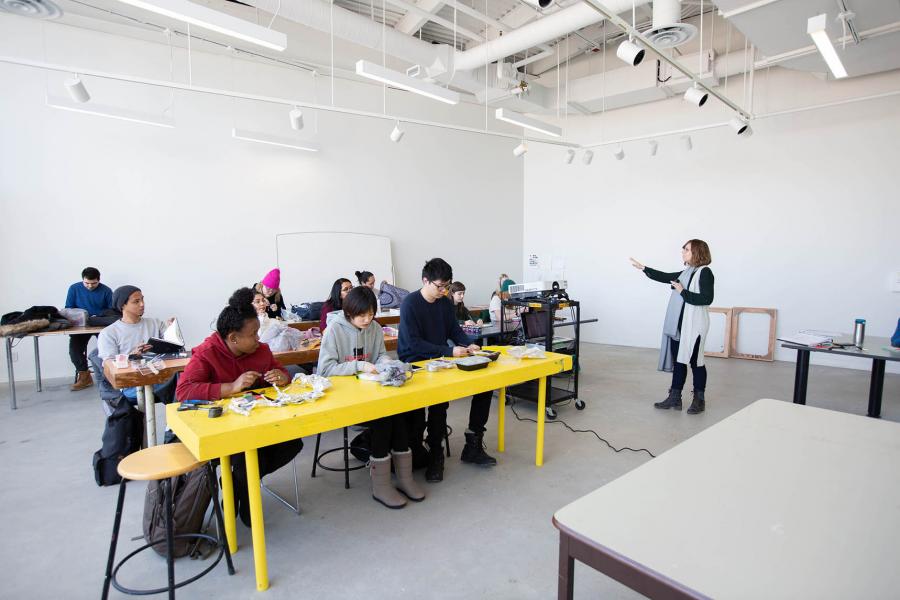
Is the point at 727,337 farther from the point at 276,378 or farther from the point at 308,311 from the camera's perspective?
the point at 276,378

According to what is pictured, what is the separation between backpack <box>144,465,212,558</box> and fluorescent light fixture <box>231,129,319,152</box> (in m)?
4.21

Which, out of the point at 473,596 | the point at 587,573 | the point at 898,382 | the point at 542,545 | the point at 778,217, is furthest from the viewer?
the point at 778,217

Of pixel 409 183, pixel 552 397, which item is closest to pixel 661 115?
pixel 409 183

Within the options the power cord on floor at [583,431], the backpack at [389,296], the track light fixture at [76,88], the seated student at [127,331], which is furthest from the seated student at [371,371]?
the backpack at [389,296]

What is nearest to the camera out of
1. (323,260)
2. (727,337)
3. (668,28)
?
(668,28)

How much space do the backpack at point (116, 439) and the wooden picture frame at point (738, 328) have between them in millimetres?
6653

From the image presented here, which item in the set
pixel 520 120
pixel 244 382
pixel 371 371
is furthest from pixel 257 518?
pixel 520 120

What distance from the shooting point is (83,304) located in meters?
4.82

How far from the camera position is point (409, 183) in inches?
282

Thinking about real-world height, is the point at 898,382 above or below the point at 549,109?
below

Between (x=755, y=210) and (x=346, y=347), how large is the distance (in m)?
5.94

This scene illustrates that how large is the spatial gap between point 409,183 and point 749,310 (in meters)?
5.08

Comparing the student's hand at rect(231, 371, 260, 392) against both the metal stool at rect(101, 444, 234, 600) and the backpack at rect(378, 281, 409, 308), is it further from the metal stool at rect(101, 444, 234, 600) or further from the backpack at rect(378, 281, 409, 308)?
the backpack at rect(378, 281, 409, 308)

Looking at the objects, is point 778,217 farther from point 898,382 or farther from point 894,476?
point 894,476
